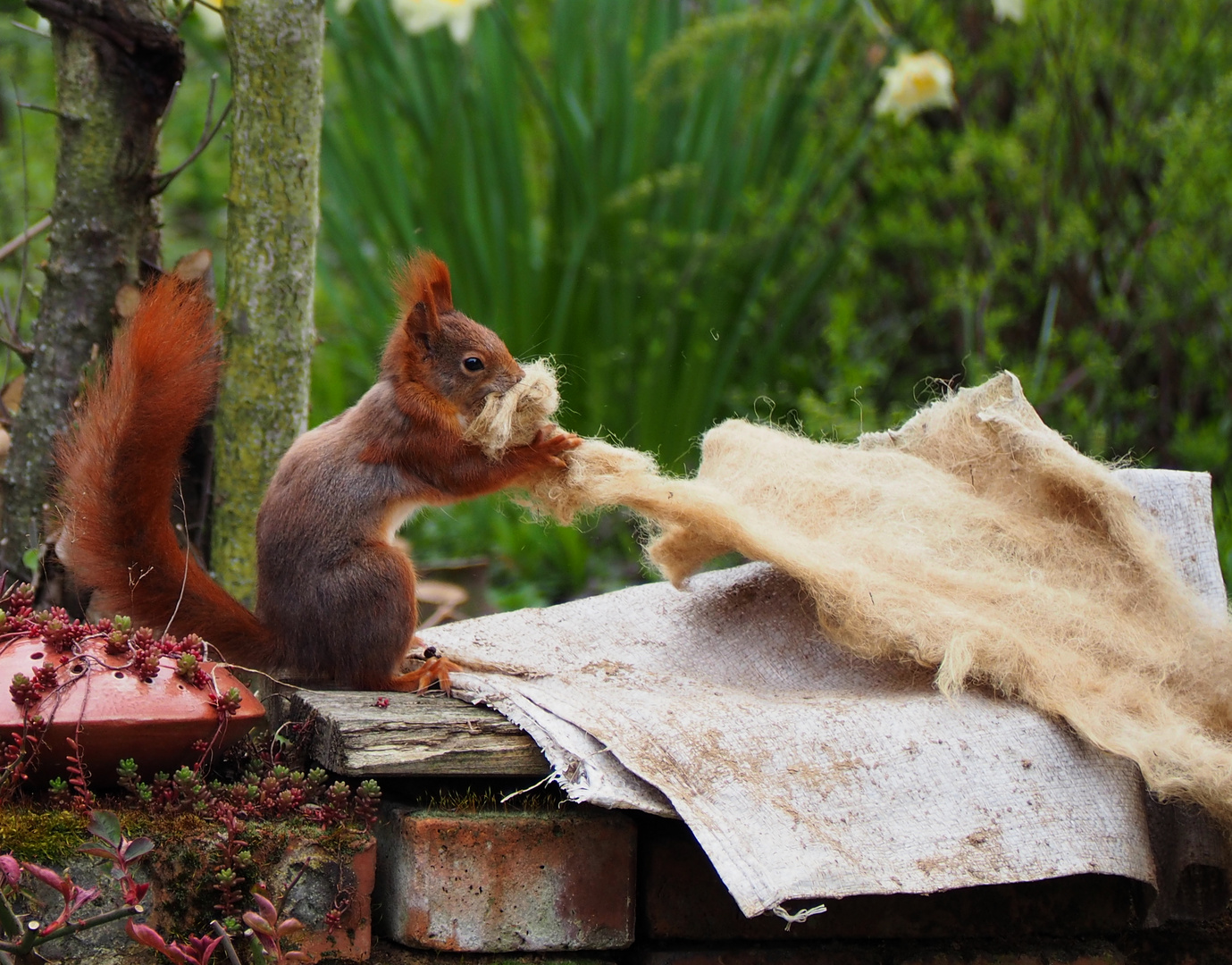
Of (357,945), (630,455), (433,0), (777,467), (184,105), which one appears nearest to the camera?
(357,945)

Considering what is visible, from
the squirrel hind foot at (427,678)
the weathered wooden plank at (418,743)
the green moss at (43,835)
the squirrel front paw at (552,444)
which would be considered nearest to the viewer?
the green moss at (43,835)

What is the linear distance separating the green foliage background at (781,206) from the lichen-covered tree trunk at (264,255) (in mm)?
1420

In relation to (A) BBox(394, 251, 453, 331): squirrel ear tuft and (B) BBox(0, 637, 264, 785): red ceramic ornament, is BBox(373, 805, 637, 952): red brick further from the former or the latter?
(A) BBox(394, 251, 453, 331): squirrel ear tuft

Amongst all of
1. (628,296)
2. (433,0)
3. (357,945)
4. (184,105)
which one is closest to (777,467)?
(357,945)

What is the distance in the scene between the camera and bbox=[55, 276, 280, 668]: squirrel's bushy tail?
1495mm

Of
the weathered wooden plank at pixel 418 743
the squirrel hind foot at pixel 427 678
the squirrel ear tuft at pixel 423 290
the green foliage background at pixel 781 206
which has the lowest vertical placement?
the weathered wooden plank at pixel 418 743

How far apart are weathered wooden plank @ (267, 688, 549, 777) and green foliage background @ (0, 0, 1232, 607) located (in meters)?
2.20

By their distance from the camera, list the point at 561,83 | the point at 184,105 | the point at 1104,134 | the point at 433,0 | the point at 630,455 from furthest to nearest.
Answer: the point at 184,105 → the point at 1104,134 → the point at 561,83 → the point at 433,0 → the point at 630,455

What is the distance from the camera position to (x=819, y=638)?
1862 mm

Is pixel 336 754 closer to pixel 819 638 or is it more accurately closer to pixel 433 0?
pixel 819 638

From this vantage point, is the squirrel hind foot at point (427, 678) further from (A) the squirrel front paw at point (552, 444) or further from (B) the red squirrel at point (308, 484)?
(A) the squirrel front paw at point (552, 444)

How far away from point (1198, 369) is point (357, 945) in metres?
3.22

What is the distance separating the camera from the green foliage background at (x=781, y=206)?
359 cm

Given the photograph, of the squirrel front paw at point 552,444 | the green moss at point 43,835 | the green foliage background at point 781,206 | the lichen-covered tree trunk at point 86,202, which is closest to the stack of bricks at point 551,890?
the green moss at point 43,835
